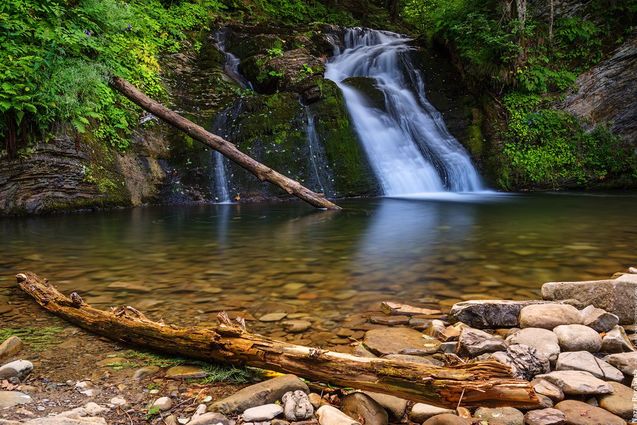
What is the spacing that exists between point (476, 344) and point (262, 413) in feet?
3.85

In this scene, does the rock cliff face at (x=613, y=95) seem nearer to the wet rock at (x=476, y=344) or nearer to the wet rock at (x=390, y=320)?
the wet rock at (x=390, y=320)

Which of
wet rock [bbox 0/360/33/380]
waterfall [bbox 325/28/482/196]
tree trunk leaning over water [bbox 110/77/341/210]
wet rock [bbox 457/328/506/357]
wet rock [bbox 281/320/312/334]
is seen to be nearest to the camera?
wet rock [bbox 0/360/33/380]

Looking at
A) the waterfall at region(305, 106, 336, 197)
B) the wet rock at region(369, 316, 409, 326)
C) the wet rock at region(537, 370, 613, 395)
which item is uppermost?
the waterfall at region(305, 106, 336, 197)

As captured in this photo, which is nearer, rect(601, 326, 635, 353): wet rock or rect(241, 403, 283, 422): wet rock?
rect(241, 403, 283, 422): wet rock

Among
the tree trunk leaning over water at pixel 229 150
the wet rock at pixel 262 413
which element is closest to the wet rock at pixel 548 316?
the wet rock at pixel 262 413

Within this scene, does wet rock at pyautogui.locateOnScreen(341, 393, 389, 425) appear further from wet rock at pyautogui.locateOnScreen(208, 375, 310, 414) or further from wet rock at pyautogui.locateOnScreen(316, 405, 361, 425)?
wet rock at pyautogui.locateOnScreen(208, 375, 310, 414)

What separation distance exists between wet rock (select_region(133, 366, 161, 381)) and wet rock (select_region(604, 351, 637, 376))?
228 centimetres

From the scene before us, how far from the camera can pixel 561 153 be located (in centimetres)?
1311

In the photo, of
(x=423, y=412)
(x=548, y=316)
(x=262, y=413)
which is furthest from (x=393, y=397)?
(x=548, y=316)

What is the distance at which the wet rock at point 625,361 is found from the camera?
85.0 inches

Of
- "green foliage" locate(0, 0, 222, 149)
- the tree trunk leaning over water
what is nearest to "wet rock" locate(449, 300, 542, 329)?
the tree trunk leaning over water

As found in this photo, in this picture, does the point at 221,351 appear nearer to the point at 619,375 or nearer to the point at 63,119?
the point at 619,375

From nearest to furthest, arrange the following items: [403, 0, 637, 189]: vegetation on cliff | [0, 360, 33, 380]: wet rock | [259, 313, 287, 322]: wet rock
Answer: [0, 360, 33, 380]: wet rock → [259, 313, 287, 322]: wet rock → [403, 0, 637, 189]: vegetation on cliff

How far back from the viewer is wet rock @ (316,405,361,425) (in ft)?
5.82
